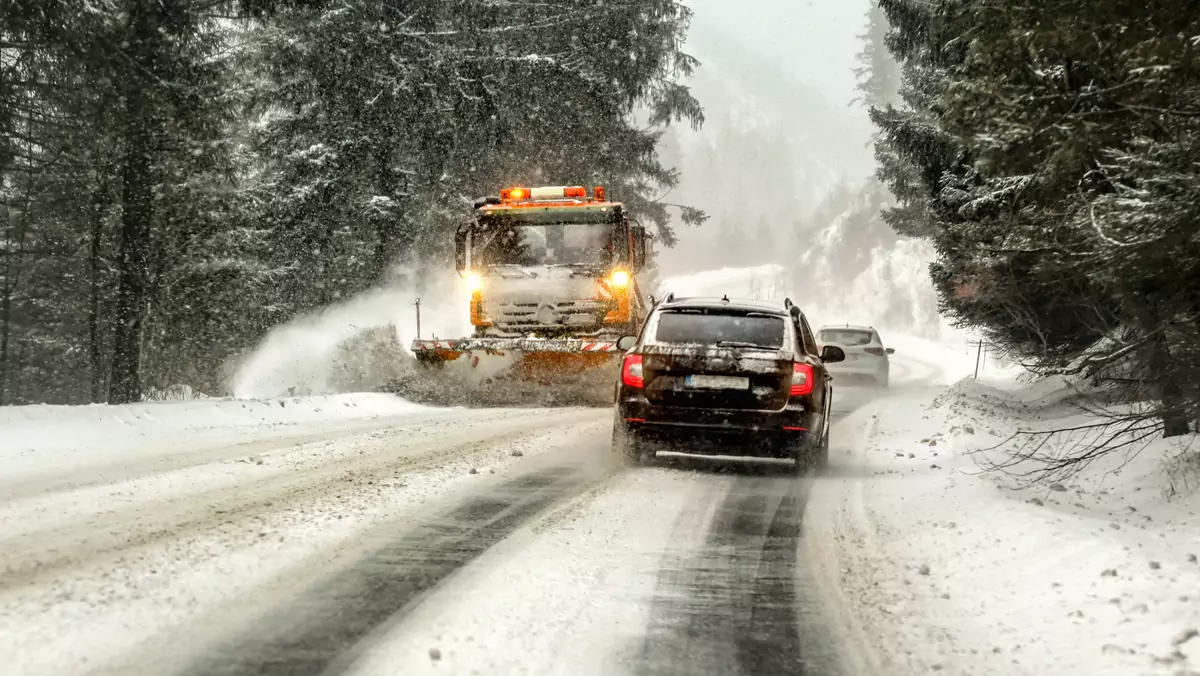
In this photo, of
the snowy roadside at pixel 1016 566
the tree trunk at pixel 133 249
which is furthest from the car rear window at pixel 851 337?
the tree trunk at pixel 133 249

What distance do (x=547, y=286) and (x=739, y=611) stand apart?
11768 mm

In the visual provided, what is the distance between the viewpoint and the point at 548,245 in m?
16.4

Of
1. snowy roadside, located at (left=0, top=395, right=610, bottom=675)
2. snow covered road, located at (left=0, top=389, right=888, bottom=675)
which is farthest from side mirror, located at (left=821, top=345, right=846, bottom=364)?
snowy roadside, located at (left=0, top=395, right=610, bottom=675)

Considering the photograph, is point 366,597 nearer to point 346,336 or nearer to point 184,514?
point 184,514

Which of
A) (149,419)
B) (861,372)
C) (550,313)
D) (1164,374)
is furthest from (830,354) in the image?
(861,372)

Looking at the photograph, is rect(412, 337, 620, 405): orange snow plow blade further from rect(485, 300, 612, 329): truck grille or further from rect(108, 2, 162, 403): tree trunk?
rect(108, 2, 162, 403): tree trunk

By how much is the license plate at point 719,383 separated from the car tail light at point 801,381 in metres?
0.41

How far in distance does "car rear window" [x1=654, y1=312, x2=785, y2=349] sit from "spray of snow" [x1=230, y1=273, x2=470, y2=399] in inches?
337

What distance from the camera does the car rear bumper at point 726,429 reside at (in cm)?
915

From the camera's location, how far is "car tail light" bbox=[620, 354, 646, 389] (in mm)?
9461

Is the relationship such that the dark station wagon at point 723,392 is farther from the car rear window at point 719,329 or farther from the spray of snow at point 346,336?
the spray of snow at point 346,336

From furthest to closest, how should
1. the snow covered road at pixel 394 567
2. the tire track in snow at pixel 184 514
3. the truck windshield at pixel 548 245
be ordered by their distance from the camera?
the truck windshield at pixel 548 245 < the tire track in snow at pixel 184 514 < the snow covered road at pixel 394 567

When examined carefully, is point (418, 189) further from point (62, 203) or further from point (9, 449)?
point (9, 449)

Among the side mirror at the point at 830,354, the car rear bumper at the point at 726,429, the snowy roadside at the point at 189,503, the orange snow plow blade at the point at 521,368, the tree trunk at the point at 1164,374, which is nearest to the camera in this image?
the snowy roadside at the point at 189,503
